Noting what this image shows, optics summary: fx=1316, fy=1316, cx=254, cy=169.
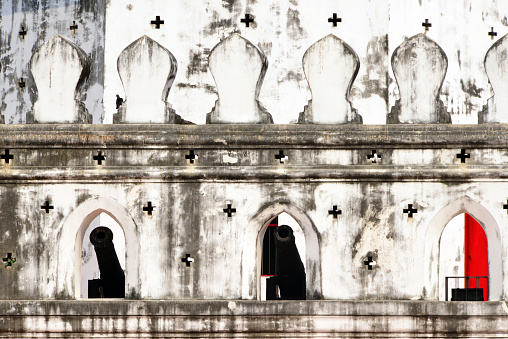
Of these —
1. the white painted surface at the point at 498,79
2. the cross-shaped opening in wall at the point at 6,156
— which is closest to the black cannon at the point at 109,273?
the cross-shaped opening in wall at the point at 6,156

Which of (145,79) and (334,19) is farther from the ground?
(334,19)

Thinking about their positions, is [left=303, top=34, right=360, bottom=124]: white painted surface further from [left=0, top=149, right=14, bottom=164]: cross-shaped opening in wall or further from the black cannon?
[left=0, top=149, right=14, bottom=164]: cross-shaped opening in wall

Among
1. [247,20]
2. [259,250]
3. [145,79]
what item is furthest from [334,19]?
[259,250]

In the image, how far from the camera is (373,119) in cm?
1573

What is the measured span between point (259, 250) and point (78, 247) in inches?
62.9

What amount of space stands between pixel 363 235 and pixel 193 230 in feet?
4.82

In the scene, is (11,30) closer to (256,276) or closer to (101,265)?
(101,265)

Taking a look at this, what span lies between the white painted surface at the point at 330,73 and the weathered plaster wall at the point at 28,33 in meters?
5.43

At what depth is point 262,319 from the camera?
1105cm

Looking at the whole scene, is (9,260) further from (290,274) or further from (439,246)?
(439,246)

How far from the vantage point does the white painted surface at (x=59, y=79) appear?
11.8m

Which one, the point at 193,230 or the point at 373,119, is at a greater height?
the point at 373,119

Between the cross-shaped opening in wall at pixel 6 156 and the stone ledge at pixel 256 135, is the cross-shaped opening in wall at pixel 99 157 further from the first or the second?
the cross-shaped opening in wall at pixel 6 156

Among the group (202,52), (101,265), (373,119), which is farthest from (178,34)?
(101,265)
